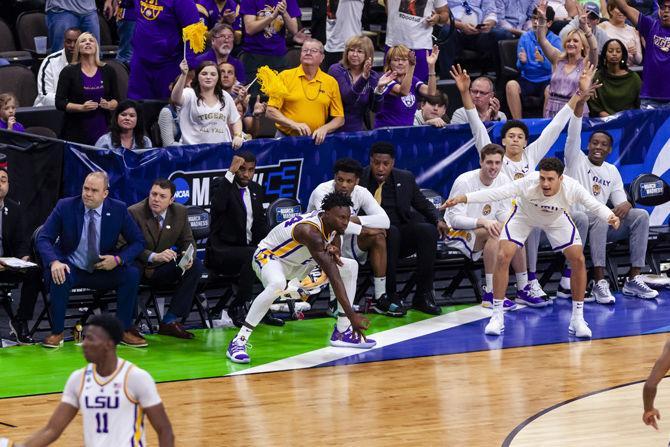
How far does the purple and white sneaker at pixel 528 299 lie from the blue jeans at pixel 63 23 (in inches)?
205

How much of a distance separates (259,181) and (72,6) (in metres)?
3.18

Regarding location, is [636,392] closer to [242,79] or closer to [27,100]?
[242,79]

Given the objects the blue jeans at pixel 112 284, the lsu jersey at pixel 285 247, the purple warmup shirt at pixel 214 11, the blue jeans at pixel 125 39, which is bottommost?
the blue jeans at pixel 112 284

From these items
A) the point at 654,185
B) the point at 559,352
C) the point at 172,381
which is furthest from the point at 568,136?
the point at 172,381

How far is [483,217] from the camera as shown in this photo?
1285 centimetres

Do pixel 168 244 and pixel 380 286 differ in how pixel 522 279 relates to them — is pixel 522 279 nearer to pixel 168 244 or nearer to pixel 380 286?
pixel 380 286

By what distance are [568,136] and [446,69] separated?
291 cm

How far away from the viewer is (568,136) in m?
13.3

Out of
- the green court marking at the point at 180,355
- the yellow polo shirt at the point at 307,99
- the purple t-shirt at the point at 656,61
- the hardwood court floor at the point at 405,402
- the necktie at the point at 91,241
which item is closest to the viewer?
the hardwood court floor at the point at 405,402

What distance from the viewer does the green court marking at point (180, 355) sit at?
1048cm

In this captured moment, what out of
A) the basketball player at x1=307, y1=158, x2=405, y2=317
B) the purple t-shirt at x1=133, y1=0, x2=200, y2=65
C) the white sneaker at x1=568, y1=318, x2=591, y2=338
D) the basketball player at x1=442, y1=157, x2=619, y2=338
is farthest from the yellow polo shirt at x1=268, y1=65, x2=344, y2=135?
the white sneaker at x1=568, y1=318, x2=591, y2=338

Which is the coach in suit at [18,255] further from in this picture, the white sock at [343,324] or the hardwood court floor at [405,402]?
the white sock at [343,324]

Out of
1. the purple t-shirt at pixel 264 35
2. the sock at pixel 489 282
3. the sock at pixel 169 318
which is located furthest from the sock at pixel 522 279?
the purple t-shirt at pixel 264 35

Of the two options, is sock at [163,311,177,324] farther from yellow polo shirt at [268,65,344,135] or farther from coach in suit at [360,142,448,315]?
yellow polo shirt at [268,65,344,135]
